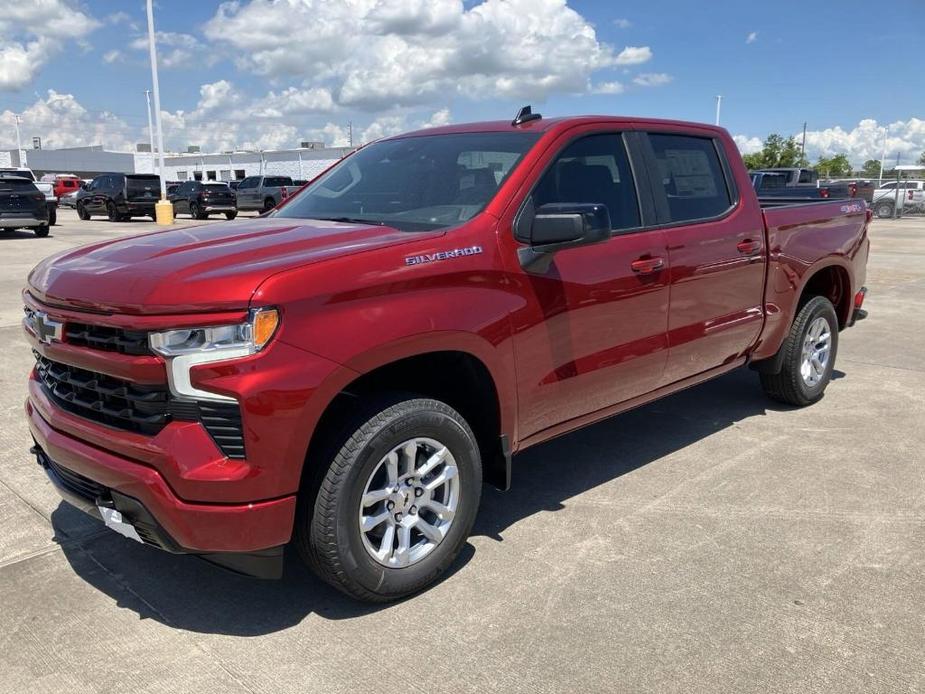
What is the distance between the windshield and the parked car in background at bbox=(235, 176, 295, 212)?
94.2ft

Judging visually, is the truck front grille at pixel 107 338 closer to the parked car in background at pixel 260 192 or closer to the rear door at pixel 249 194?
the parked car in background at pixel 260 192

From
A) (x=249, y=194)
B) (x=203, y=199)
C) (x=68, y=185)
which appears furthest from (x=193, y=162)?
(x=203, y=199)

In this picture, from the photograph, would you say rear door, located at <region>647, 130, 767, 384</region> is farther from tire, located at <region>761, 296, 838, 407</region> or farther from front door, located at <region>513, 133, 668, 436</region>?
tire, located at <region>761, 296, 838, 407</region>

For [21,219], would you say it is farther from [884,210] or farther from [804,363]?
[884,210]

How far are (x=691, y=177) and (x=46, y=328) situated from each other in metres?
3.41

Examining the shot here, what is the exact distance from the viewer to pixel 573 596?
3.25 metres

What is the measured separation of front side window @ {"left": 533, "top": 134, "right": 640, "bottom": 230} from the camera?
3.79m

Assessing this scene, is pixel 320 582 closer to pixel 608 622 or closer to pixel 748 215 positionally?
pixel 608 622

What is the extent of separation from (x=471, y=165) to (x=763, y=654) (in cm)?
242

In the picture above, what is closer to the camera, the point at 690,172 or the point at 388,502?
the point at 388,502

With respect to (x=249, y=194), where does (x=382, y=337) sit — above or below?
below

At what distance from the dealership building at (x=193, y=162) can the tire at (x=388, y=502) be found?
27989 mm

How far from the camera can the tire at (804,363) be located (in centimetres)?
550

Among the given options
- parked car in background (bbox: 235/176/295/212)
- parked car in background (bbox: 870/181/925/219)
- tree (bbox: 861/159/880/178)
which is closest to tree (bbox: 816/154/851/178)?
tree (bbox: 861/159/880/178)
